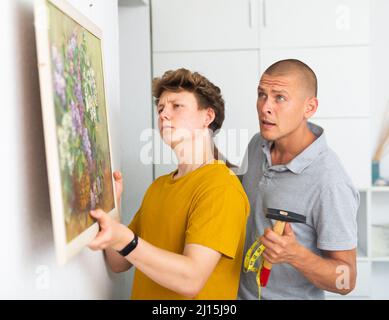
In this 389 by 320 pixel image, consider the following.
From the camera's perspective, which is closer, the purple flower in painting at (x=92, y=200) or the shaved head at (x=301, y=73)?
the purple flower in painting at (x=92, y=200)

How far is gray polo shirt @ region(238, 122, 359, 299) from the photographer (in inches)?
43.5

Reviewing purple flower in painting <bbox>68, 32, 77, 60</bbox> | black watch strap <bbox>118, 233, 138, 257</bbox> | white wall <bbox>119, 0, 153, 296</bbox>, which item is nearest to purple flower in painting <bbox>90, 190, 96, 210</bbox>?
black watch strap <bbox>118, 233, 138, 257</bbox>

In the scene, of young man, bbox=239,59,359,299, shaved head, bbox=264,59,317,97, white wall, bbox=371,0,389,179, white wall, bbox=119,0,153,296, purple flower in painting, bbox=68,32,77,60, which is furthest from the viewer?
white wall, bbox=371,0,389,179

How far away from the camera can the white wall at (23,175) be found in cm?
64

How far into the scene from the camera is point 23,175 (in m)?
0.68

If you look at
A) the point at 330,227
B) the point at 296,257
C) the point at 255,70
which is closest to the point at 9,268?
the point at 296,257

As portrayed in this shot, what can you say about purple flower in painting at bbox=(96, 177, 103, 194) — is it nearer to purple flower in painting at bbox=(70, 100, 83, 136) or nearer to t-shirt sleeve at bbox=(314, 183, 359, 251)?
purple flower in painting at bbox=(70, 100, 83, 136)

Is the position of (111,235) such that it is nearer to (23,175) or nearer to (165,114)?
(23,175)

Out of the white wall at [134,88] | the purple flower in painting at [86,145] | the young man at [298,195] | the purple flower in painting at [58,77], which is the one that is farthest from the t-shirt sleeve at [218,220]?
the white wall at [134,88]

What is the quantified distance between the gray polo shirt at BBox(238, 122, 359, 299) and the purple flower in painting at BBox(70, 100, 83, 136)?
25.2 inches

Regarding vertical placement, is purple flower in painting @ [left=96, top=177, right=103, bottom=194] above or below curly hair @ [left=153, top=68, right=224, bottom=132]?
below

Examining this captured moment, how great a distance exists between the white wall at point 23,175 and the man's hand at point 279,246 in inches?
17.2

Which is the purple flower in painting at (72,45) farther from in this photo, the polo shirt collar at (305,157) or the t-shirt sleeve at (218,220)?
the polo shirt collar at (305,157)

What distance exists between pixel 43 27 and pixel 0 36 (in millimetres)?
64
